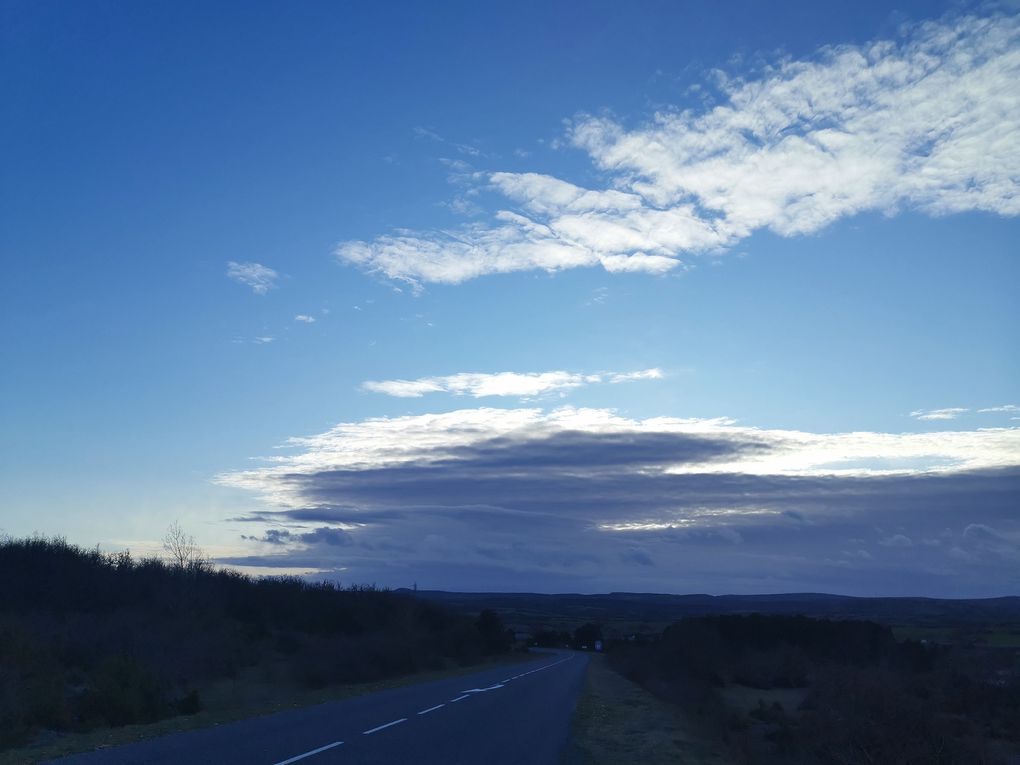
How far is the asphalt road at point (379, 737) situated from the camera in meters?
14.2

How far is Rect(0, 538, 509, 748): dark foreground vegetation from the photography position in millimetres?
22984

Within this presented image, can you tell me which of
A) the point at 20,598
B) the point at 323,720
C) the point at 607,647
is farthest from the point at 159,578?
the point at 607,647

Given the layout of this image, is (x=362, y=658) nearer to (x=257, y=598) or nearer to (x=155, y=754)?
(x=257, y=598)

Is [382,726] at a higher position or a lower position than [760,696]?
higher

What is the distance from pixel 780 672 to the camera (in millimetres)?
64625

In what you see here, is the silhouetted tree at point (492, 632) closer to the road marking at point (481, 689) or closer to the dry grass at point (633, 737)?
the road marking at point (481, 689)

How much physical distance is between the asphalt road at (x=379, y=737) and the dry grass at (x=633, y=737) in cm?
53

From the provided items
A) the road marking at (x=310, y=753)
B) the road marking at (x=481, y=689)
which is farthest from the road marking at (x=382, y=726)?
the road marking at (x=481, y=689)

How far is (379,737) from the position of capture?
1712 cm

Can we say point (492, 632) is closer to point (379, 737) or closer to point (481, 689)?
point (481, 689)

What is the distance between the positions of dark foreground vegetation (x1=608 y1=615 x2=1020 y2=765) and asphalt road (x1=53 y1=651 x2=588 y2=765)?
477 centimetres

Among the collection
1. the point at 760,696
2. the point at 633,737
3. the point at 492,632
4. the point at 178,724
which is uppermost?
the point at 492,632

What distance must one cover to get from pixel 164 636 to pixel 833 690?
27802 mm

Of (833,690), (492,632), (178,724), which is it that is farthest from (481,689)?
(492,632)
